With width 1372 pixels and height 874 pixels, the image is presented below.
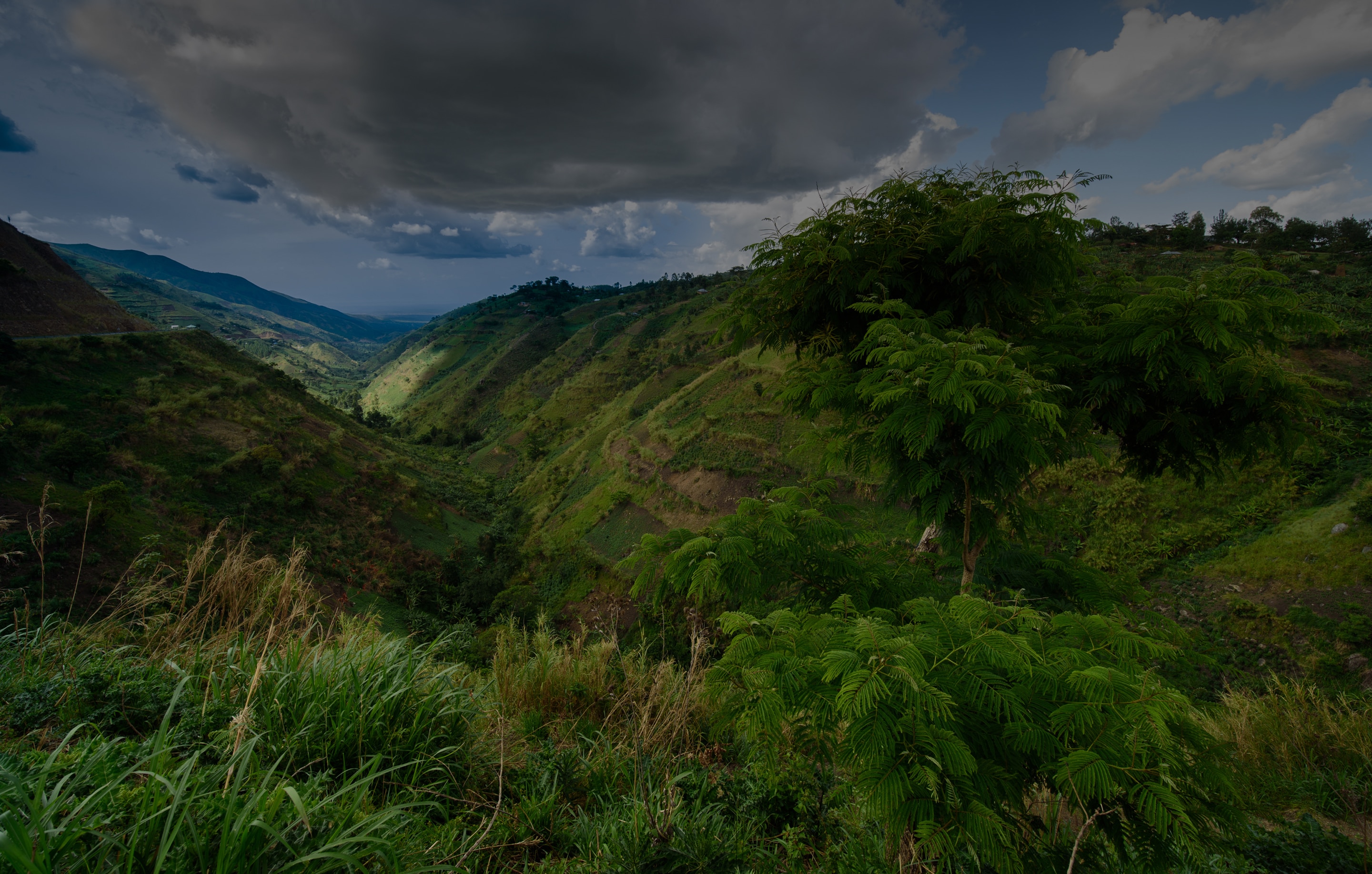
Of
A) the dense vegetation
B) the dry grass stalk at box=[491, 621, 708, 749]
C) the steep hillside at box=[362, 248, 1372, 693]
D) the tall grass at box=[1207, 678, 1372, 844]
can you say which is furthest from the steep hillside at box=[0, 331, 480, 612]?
the tall grass at box=[1207, 678, 1372, 844]

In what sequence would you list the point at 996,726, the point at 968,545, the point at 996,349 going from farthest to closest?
1. the point at 968,545
2. the point at 996,349
3. the point at 996,726

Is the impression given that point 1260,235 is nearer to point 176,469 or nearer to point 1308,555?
point 1308,555

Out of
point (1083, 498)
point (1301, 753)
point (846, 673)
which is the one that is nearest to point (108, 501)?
point (846, 673)

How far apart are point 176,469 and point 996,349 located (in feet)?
155

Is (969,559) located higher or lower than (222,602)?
higher

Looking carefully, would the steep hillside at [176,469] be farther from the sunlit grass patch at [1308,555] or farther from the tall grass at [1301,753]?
the sunlit grass patch at [1308,555]

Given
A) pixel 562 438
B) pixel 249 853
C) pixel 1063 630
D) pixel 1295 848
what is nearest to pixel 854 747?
pixel 1063 630

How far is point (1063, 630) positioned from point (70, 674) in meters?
6.61

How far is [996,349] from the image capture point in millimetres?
4145

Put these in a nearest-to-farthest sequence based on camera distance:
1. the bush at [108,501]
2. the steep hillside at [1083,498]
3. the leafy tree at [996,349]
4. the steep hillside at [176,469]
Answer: the leafy tree at [996,349], the steep hillside at [1083,498], the bush at [108,501], the steep hillside at [176,469]

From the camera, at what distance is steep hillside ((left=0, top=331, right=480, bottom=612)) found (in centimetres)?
2438

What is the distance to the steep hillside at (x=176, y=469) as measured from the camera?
24.4m

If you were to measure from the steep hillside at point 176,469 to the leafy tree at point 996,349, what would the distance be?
25.0m

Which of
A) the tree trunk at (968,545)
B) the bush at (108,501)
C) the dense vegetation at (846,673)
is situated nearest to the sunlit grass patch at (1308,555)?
the dense vegetation at (846,673)
